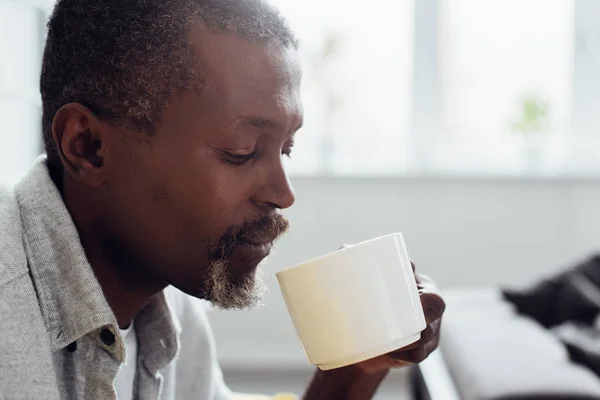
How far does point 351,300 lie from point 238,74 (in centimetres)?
30

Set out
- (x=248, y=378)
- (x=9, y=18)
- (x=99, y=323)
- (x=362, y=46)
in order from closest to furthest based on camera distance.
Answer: (x=99, y=323)
(x=9, y=18)
(x=248, y=378)
(x=362, y=46)

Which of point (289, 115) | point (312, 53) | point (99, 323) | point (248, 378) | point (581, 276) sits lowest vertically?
point (248, 378)

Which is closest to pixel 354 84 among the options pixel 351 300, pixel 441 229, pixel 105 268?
pixel 441 229

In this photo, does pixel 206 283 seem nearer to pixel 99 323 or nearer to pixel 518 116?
pixel 99 323

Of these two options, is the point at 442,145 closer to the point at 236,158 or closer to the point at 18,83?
the point at 18,83

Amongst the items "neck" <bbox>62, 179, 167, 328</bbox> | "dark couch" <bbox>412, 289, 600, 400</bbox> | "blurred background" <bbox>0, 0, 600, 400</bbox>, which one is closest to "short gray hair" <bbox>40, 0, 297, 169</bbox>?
"neck" <bbox>62, 179, 167, 328</bbox>

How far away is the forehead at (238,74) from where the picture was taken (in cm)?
Answer: 90

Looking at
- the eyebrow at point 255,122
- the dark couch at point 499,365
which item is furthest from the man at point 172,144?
the dark couch at point 499,365

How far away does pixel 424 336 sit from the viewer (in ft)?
3.14

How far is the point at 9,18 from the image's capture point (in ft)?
10.4

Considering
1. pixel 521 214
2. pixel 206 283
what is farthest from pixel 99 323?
pixel 521 214

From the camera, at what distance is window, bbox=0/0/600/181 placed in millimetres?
4039

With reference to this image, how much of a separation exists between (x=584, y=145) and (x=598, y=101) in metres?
0.24

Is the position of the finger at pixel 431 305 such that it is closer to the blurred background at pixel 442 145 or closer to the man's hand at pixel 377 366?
the man's hand at pixel 377 366
